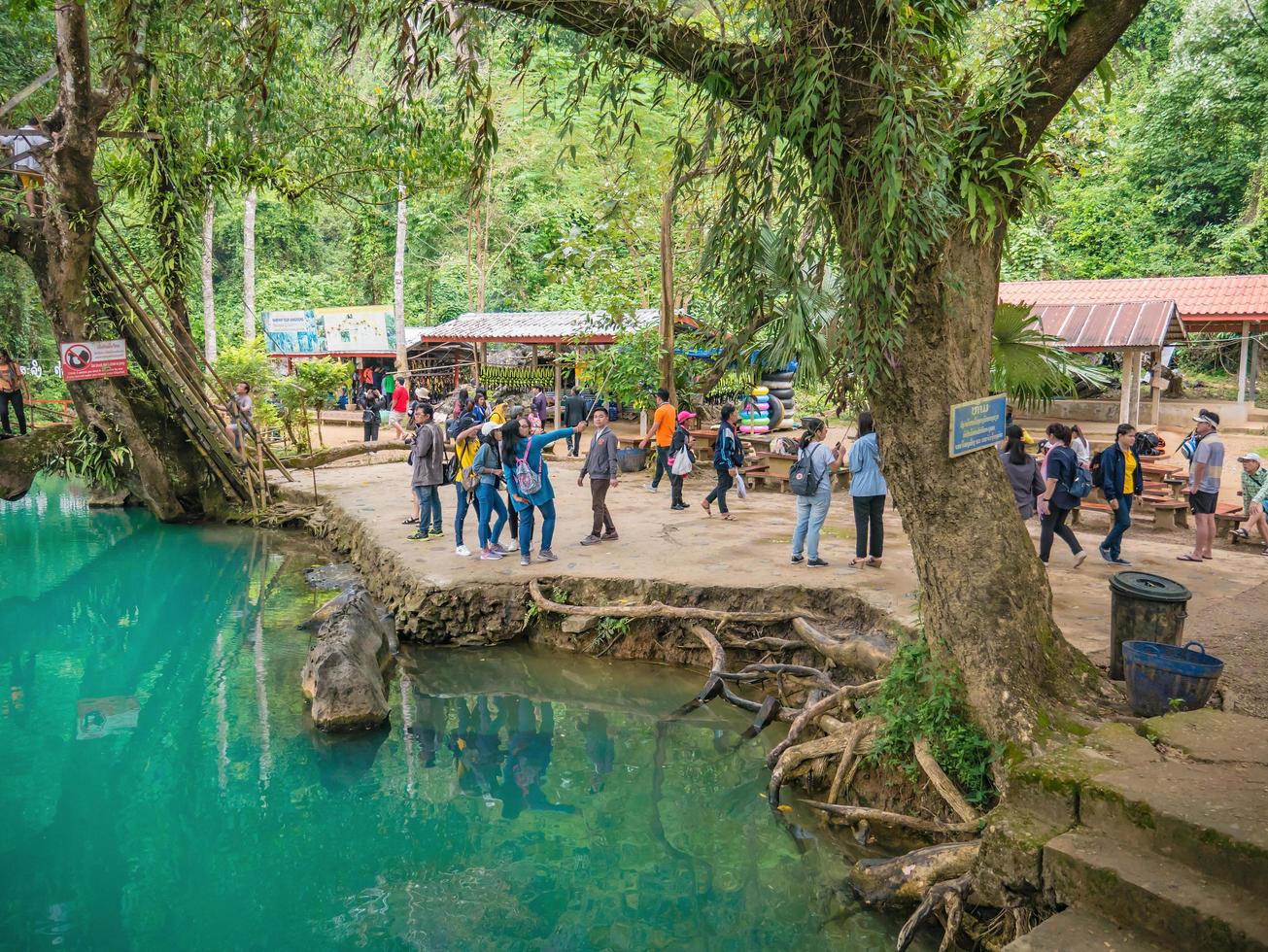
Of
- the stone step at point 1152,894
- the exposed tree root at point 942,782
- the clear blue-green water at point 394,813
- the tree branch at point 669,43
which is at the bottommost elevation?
the clear blue-green water at point 394,813

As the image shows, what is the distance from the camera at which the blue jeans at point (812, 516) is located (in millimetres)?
9273

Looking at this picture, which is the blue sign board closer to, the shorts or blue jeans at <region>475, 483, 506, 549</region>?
the shorts

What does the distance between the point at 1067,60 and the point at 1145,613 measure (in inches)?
139

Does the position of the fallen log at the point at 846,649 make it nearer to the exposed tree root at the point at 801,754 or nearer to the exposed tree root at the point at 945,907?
the exposed tree root at the point at 801,754

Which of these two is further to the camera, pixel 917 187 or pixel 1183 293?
pixel 1183 293

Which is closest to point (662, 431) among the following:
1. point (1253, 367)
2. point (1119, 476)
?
point (1119, 476)

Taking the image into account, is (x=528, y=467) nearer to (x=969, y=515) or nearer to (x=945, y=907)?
(x=969, y=515)

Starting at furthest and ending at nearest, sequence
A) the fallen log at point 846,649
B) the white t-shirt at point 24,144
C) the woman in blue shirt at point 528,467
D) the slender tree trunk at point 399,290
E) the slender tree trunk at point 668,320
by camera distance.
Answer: the slender tree trunk at point 399,290
the slender tree trunk at point 668,320
the white t-shirt at point 24,144
the woman in blue shirt at point 528,467
the fallen log at point 846,649

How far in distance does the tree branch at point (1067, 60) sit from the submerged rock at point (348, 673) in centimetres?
622

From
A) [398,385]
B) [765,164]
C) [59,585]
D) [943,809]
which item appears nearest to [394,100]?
[765,164]

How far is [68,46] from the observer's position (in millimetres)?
11555

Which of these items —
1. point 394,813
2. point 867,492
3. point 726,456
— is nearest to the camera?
point 394,813

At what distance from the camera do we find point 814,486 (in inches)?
364

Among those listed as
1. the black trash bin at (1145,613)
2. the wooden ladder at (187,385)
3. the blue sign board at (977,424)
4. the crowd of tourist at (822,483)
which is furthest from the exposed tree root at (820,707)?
the wooden ladder at (187,385)
